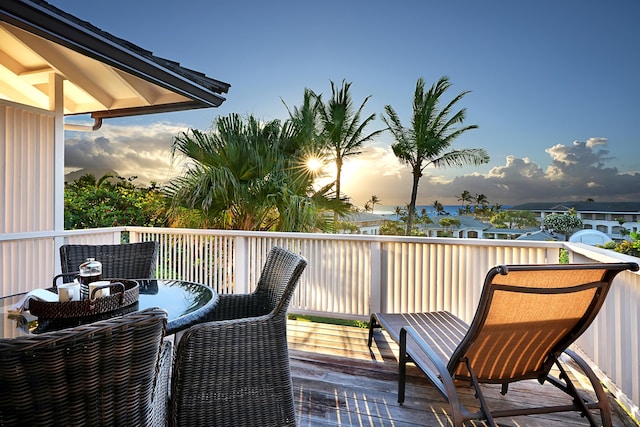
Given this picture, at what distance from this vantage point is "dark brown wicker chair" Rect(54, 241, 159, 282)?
273 centimetres

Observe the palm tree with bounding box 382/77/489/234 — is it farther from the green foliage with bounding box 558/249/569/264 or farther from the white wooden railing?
the green foliage with bounding box 558/249/569/264

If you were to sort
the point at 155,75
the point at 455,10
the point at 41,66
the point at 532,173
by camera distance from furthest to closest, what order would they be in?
the point at 532,173
the point at 455,10
the point at 41,66
the point at 155,75

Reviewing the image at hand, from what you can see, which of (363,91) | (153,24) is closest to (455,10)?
(363,91)

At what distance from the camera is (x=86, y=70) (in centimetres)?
375

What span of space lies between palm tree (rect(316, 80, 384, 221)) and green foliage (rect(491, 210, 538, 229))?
4738mm

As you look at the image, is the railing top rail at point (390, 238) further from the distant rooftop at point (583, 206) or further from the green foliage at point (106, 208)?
the distant rooftop at point (583, 206)

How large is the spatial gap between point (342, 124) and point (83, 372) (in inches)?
397

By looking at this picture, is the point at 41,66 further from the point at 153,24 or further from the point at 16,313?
the point at 153,24

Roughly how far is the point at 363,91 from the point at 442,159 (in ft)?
11.5

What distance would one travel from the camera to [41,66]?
3.83 m

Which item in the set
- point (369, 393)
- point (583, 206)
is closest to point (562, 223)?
point (583, 206)

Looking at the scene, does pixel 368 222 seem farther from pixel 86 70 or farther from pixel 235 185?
pixel 86 70

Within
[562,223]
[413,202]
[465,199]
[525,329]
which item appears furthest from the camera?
[465,199]

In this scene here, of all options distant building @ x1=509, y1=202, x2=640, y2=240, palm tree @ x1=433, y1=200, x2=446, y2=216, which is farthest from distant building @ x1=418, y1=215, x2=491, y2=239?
distant building @ x1=509, y1=202, x2=640, y2=240
